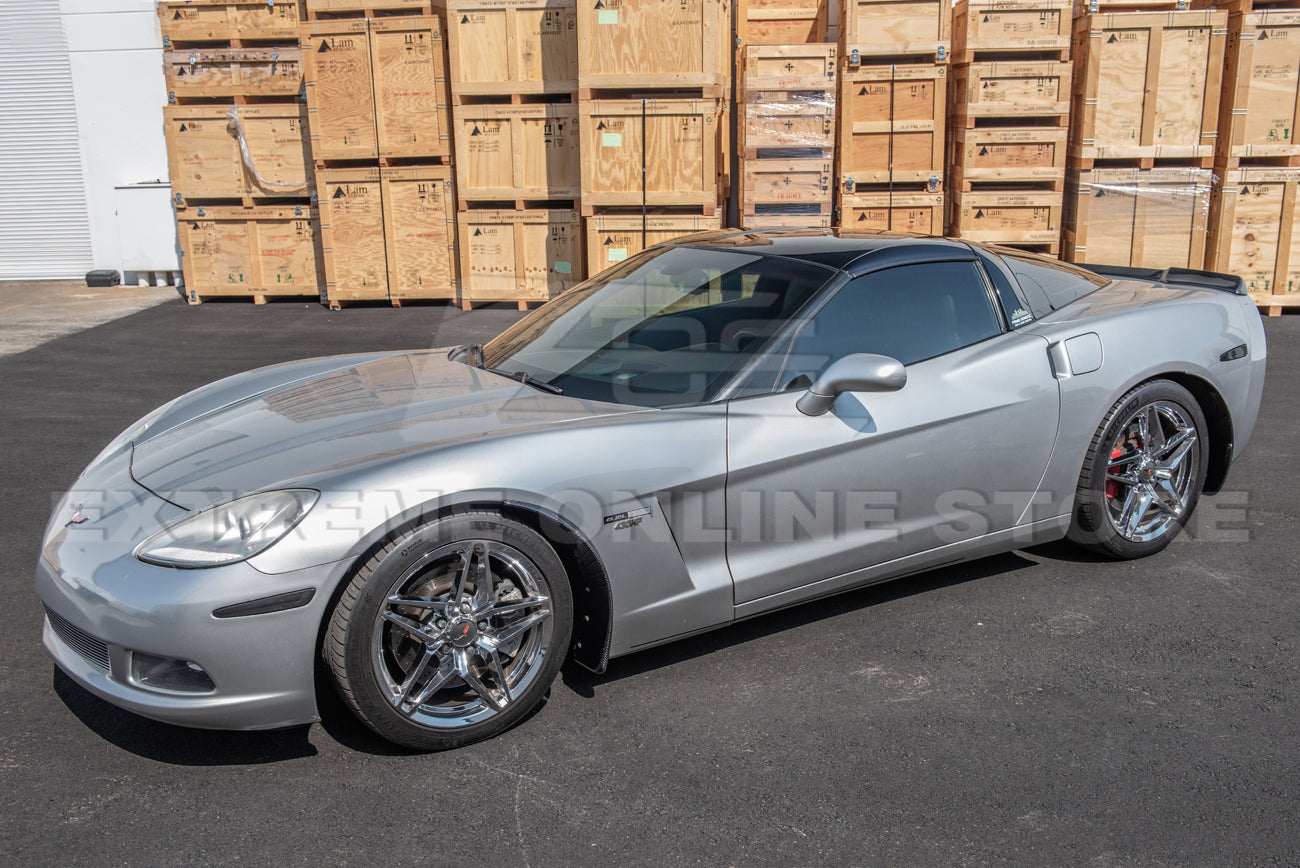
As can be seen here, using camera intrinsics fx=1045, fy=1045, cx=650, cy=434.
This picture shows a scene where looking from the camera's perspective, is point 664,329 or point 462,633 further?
point 664,329

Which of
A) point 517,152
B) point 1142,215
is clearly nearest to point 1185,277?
point 1142,215

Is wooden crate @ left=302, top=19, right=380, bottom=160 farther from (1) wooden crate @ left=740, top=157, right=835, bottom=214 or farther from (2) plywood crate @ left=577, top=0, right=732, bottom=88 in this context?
(1) wooden crate @ left=740, top=157, right=835, bottom=214

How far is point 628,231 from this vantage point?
9547 mm

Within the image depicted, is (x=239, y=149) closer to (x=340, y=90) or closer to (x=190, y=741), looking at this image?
(x=340, y=90)

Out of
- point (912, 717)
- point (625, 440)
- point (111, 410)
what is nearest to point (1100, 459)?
point (912, 717)

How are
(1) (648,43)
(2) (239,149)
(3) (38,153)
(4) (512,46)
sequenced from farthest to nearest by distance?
1. (3) (38,153)
2. (2) (239,149)
3. (4) (512,46)
4. (1) (648,43)

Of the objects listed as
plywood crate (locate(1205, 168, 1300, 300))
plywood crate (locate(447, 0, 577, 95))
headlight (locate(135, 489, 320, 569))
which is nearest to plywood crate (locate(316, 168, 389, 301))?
plywood crate (locate(447, 0, 577, 95))

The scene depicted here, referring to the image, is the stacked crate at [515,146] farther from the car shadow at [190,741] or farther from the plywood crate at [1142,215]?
the car shadow at [190,741]

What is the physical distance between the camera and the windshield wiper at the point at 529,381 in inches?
139

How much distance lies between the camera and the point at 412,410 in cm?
335

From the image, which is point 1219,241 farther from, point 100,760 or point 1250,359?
point 100,760

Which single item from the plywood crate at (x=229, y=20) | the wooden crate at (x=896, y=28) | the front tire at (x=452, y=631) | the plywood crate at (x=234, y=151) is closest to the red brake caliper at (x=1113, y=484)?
the front tire at (x=452, y=631)

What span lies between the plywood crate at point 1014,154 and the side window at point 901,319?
6.01 meters

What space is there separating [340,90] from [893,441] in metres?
8.45
